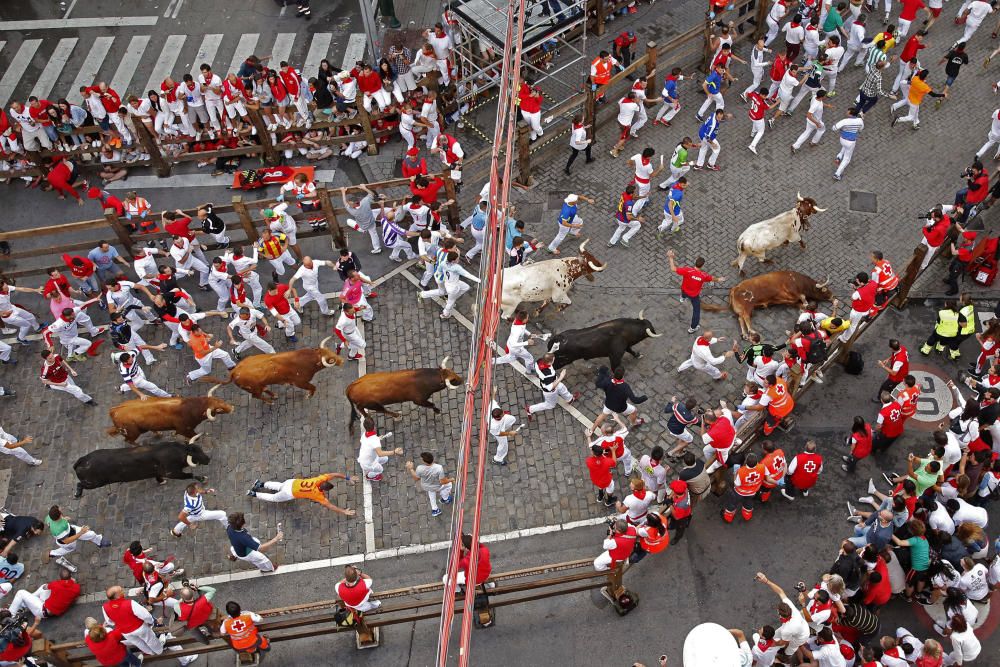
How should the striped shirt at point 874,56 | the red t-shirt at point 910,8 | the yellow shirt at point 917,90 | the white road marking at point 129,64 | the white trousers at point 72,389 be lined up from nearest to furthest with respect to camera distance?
the white trousers at point 72,389, the yellow shirt at point 917,90, the striped shirt at point 874,56, the red t-shirt at point 910,8, the white road marking at point 129,64

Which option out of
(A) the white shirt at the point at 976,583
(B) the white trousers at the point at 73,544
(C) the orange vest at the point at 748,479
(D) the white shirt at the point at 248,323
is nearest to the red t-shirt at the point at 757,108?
(C) the orange vest at the point at 748,479

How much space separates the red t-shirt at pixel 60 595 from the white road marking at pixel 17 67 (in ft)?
50.2

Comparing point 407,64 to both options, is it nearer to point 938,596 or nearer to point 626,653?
point 626,653

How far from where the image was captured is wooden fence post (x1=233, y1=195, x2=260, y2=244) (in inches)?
648

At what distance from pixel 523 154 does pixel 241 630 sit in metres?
11.6

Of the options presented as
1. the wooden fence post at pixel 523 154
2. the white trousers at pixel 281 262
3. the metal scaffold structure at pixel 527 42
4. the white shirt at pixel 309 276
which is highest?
the metal scaffold structure at pixel 527 42

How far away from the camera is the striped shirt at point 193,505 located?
499 inches

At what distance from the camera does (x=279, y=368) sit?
14578 millimetres

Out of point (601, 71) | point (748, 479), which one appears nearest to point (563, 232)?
point (601, 71)

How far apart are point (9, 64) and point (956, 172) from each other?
25.1 m

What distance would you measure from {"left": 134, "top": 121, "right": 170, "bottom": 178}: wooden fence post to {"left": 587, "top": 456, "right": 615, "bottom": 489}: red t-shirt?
519 inches

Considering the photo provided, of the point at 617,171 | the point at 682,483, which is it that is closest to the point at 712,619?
the point at 682,483

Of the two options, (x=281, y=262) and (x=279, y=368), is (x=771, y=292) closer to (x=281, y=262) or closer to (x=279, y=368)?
(x=279, y=368)

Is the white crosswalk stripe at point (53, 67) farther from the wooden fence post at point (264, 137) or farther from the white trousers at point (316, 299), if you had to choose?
the white trousers at point (316, 299)
